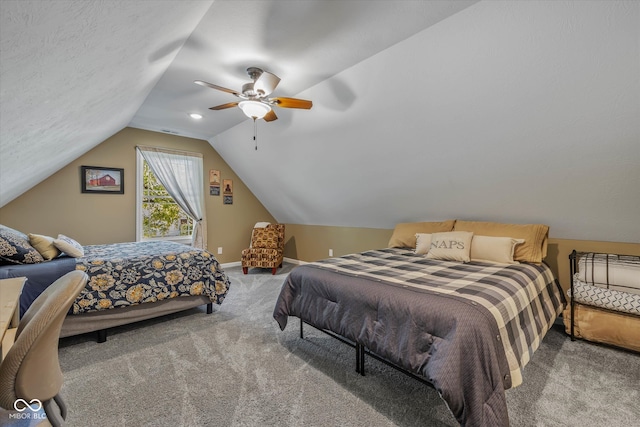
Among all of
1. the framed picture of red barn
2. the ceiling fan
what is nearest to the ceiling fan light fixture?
the ceiling fan

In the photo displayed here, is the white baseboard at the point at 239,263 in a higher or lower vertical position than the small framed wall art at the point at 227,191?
lower

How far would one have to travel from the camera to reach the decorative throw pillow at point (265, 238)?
5039 mm

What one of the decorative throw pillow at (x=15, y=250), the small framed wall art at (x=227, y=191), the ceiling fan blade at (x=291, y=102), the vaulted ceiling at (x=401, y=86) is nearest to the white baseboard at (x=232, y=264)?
the small framed wall art at (x=227, y=191)

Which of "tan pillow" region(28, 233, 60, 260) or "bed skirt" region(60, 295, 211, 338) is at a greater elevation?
"tan pillow" region(28, 233, 60, 260)

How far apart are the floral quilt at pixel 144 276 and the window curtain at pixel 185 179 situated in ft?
5.21

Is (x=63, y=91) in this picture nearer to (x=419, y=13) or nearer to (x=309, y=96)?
(x=309, y=96)

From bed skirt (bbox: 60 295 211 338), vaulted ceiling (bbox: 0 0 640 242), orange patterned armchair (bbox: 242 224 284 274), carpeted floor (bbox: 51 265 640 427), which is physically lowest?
carpeted floor (bbox: 51 265 640 427)

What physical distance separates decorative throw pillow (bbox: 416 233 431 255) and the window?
3803 mm

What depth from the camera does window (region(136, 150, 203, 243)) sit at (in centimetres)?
457

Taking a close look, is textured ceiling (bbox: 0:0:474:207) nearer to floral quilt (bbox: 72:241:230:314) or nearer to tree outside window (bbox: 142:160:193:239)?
floral quilt (bbox: 72:241:230:314)

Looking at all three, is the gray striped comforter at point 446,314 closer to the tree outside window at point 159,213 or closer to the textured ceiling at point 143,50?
the textured ceiling at point 143,50

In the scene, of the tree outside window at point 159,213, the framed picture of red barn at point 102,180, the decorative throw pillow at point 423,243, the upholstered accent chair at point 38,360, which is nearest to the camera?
the upholstered accent chair at point 38,360

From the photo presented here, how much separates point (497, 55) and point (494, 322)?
1774mm

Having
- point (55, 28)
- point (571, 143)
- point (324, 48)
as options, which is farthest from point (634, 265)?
point (55, 28)
